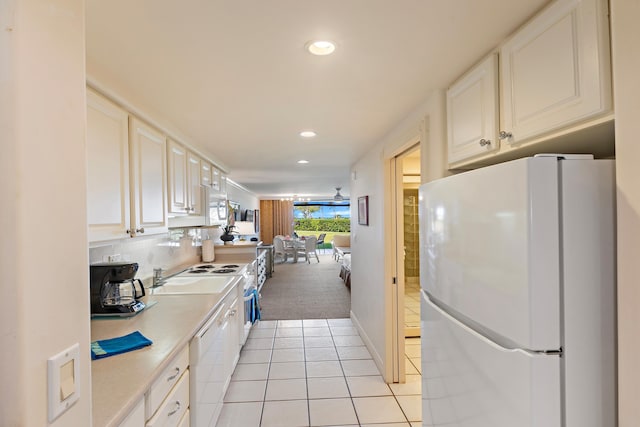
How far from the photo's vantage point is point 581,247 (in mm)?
869

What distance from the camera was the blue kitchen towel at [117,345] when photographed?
1.35m

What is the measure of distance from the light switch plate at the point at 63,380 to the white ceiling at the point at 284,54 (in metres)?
1.05

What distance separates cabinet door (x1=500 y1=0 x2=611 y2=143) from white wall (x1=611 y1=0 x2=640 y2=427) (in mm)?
44

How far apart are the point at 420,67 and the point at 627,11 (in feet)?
2.58

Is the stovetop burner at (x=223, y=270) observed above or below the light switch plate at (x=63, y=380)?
below

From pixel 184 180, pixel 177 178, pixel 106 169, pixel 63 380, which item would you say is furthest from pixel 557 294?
pixel 184 180

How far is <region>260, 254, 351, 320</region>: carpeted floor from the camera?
484 cm

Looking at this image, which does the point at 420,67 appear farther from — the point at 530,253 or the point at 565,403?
the point at 565,403

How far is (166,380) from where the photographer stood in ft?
4.53

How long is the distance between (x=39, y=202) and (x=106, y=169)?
1.19 m

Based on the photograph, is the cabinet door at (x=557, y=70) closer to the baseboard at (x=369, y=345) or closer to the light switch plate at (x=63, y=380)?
the light switch plate at (x=63, y=380)

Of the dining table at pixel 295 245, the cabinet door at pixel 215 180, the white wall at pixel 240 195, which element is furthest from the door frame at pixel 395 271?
the dining table at pixel 295 245

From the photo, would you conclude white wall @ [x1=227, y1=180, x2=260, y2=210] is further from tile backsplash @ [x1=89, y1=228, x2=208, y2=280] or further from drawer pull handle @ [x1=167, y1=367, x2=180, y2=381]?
drawer pull handle @ [x1=167, y1=367, x2=180, y2=381]

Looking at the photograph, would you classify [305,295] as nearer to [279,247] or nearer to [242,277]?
[242,277]
